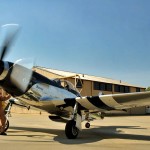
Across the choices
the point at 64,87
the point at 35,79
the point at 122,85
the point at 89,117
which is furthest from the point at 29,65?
the point at 122,85

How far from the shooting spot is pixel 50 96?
11.5 m

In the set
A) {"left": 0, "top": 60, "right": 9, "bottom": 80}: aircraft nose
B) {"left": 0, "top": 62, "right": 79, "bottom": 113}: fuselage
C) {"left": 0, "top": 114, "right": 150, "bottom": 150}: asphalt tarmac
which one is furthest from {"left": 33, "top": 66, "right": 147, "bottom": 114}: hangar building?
{"left": 0, "top": 60, "right": 9, "bottom": 80}: aircraft nose

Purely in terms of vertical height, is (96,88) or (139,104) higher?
(96,88)

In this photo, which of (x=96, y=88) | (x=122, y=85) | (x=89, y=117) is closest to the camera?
(x=89, y=117)

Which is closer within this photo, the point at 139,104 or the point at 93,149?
the point at 93,149

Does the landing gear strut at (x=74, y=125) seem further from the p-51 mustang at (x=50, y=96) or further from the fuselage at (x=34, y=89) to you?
the fuselage at (x=34, y=89)

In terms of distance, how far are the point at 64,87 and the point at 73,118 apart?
1979 mm

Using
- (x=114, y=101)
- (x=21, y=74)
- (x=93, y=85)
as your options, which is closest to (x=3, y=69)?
(x=21, y=74)

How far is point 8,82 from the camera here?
32.9 ft

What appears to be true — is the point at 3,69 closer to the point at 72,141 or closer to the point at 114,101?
the point at 72,141

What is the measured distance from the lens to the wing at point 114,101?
10.4 metres

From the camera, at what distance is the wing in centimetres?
1043

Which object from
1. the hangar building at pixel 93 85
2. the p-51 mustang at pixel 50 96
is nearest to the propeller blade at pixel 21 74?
the p-51 mustang at pixel 50 96

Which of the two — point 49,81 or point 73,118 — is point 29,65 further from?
point 73,118
